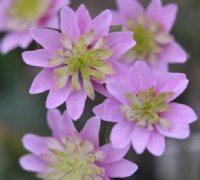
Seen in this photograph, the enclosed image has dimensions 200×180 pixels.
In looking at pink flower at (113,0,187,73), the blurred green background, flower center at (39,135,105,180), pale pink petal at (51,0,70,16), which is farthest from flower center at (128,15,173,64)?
the blurred green background

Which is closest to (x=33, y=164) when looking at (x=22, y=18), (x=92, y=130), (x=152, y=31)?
(x=92, y=130)

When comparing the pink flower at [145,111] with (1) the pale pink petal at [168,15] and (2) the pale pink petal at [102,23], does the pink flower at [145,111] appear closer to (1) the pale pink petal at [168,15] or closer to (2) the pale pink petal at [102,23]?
(2) the pale pink petal at [102,23]

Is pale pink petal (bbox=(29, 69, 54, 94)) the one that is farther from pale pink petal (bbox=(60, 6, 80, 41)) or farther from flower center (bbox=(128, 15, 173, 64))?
flower center (bbox=(128, 15, 173, 64))

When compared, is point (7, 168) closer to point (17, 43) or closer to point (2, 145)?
point (2, 145)

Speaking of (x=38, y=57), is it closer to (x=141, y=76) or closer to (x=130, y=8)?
(x=141, y=76)

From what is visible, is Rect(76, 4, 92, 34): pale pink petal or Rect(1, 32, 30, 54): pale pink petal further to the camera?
Rect(1, 32, 30, 54): pale pink petal

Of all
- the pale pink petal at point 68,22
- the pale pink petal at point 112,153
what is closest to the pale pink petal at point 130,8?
the pale pink petal at point 68,22
